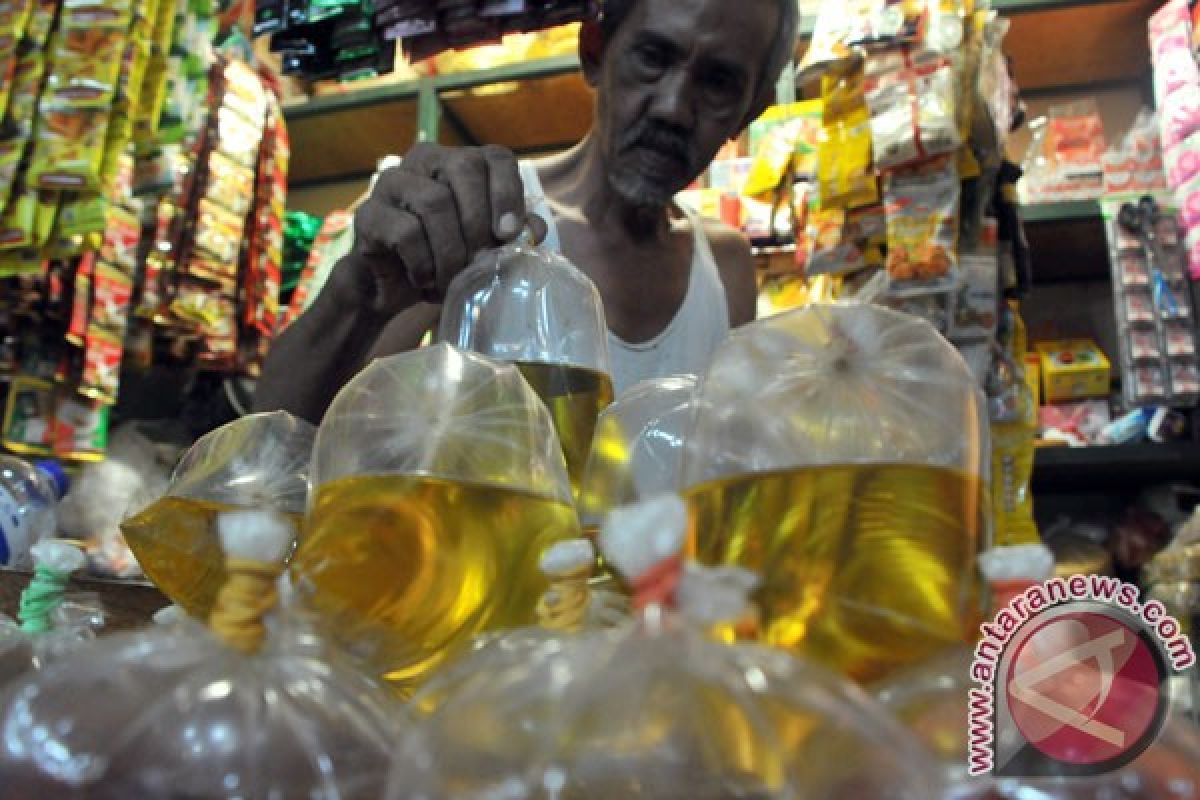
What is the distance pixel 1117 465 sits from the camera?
1929 millimetres

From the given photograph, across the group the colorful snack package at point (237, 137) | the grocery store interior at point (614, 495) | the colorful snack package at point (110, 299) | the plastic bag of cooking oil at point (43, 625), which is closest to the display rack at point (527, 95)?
the colorful snack package at point (237, 137)

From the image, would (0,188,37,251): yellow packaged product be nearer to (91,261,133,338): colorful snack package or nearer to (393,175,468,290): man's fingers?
(91,261,133,338): colorful snack package

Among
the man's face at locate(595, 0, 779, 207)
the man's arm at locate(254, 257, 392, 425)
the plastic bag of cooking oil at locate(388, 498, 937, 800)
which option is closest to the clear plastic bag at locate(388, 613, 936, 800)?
the plastic bag of cooking oil at locate(388, 498, 937, 800)

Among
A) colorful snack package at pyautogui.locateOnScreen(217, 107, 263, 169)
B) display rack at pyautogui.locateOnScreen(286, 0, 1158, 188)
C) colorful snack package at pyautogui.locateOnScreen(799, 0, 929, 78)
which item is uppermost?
display rack at pyautogui.locateOnScreen(286, 0, 1158, 188)

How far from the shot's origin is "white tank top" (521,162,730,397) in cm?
123

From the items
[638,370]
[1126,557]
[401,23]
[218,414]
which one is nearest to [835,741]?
[638,370]

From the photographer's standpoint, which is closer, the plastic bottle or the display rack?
the plastic bottle

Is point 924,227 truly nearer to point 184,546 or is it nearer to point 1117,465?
point 1117,465

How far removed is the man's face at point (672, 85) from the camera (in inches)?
43.9

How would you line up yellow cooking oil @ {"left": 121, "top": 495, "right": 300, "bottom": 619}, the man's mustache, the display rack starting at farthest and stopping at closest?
the display rack
the man's mustache
yellow cooking oil @ {"left": 121, "top": 495, "right": 300, "bottom": 619}

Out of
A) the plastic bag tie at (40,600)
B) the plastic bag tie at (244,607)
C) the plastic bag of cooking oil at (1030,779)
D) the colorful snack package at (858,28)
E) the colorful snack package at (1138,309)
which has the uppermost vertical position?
the colorful snack package at (858,28)

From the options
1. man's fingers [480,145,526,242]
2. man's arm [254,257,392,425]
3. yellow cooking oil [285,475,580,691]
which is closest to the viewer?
yellow cooking oil [285,475,580,691]

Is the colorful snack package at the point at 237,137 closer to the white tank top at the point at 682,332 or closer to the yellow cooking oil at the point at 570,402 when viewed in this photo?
the white tank top at the point at 682,332

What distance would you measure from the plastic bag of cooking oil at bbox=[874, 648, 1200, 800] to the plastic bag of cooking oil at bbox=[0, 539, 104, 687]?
0.32m
